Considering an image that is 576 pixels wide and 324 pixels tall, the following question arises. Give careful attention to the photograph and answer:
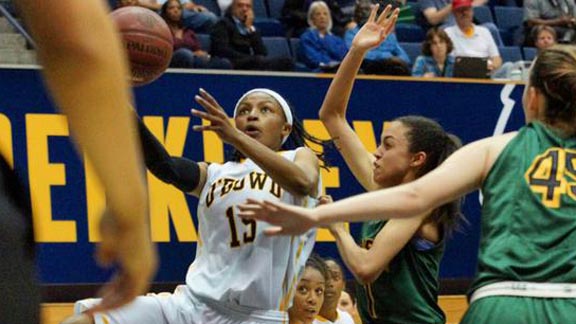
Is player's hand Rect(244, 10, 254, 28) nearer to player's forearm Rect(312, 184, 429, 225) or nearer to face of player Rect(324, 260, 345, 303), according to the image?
face of player Rect(324, 260, 345, 303)

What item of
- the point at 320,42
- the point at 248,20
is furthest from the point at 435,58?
the point at 248,20

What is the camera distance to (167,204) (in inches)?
318

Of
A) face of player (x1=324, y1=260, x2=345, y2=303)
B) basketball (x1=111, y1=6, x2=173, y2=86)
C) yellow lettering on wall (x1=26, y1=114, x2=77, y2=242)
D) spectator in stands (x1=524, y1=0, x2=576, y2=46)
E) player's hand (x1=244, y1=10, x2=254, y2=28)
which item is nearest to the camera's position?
basketball (x1=111, y1=6, x2=173, y2=86)

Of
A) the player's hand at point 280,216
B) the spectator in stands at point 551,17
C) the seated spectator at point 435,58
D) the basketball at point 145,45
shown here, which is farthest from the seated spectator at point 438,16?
the player's hand at point 280,216

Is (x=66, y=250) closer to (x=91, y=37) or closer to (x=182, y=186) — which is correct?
(x=182, y=186)

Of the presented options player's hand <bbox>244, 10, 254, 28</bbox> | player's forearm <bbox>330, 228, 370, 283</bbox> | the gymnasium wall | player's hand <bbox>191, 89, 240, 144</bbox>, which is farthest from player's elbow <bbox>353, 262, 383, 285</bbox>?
player's hand <bbox>244, 10, 254, 28</bbox>

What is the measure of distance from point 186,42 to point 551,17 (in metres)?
4.86

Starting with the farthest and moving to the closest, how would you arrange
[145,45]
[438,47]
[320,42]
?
[320,42]
[438,47]
[145,45]

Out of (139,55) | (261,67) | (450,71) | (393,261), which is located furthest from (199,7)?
(393,261)

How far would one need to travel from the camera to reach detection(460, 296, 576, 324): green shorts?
298 centimetres

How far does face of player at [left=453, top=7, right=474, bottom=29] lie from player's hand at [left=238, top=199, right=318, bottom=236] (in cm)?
917

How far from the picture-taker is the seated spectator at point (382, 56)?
9.69m

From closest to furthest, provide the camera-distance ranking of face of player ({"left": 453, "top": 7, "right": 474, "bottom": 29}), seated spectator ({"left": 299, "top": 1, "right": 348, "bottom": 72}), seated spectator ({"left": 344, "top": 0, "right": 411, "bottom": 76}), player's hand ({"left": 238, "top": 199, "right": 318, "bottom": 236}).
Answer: player's hand ({"left": 238, "top": 199, "right": 318, "bottom": 236})
seated spectator ({"left": 344, "top": 0, "right": 411, "bottom": 76})
seated spectator ({"left": 299, "top": 1, "right": 348, "bottom": 72})
face of player ({"left": 453, "top": 7, "right": 474, "bottom": 29})

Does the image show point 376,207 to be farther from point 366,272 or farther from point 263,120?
point 263,120
